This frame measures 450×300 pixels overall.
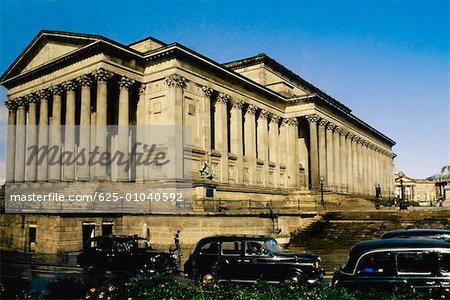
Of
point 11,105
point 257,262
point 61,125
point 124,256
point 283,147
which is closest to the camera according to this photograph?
point 257,262

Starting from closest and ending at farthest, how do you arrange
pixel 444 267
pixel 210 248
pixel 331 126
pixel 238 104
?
pixel 444 267, pixel 210 248, pixel 238 104, pixel 331 126

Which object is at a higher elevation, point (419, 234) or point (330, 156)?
point (330, 156)

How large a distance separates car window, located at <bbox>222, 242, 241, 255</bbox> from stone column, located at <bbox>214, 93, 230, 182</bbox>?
94.8ft

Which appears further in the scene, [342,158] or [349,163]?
[349,163]

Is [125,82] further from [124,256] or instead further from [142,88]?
[124,256]

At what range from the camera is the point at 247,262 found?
13.4 m

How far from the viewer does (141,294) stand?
9.22 m

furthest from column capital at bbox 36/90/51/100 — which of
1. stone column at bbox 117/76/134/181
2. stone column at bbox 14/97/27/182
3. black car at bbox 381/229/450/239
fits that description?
black car at bbox 381/229/450/239

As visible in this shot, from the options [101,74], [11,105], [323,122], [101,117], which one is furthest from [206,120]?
[11,105]

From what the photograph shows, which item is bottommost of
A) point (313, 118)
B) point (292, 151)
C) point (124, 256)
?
point (124, 256)

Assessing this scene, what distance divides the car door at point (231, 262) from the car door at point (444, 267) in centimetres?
587

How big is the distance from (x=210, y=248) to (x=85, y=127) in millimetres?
24579

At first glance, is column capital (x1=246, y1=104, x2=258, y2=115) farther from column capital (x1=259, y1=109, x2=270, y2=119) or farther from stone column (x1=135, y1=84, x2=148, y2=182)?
stone column (x1=135, y1=84, x2=148, y2=182)

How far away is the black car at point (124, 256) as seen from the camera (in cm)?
Result: 1608
